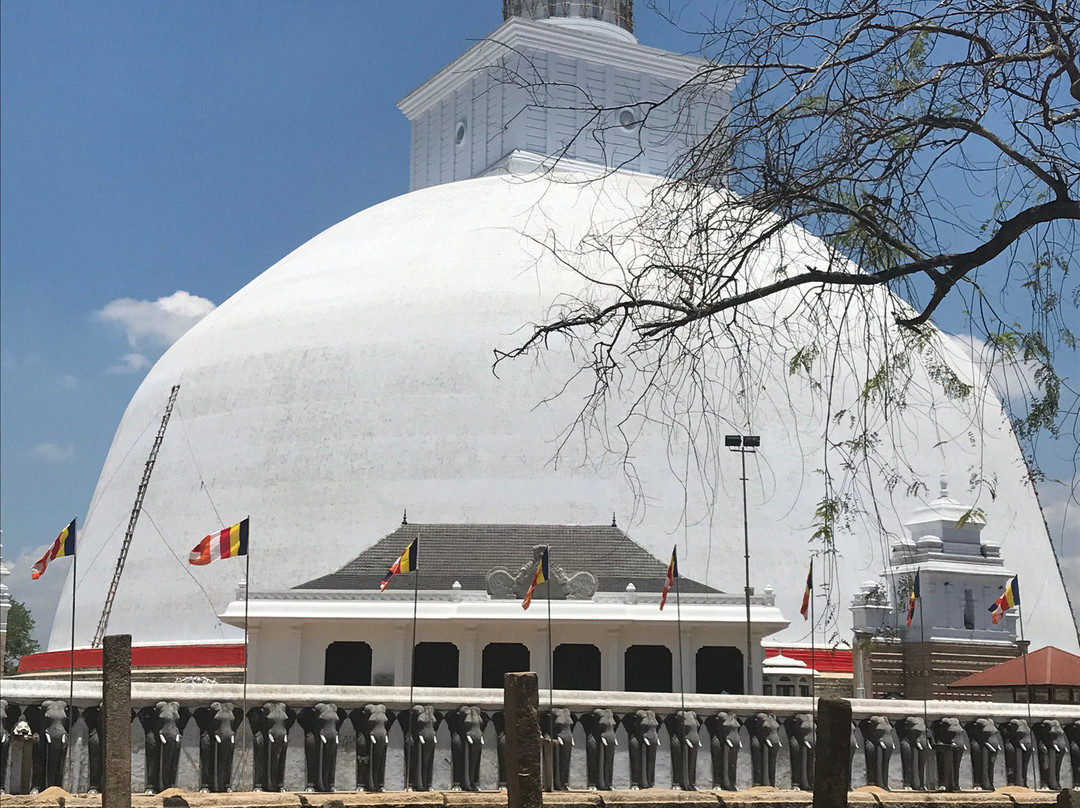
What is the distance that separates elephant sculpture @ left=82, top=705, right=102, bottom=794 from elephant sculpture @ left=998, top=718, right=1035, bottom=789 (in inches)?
359

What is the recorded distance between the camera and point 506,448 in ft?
117

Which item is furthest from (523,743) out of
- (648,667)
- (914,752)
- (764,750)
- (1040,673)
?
(648,667)

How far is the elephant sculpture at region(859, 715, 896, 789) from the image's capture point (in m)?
13.9

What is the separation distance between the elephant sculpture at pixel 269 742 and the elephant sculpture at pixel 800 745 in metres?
5.05

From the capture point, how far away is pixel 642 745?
1348cm

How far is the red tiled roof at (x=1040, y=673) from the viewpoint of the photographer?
25.0 meters

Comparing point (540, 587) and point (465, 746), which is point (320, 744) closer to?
point (465, 746)

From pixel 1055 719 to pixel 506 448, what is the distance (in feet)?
72.4

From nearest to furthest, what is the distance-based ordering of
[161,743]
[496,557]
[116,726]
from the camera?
[116,726] < [161,743] < [496,557]

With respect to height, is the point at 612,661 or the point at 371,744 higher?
the point at 371,744

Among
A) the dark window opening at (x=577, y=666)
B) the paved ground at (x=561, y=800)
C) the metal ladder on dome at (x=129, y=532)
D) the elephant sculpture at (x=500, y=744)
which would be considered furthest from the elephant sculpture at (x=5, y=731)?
the metal ladder on dome at (x=129, y=532)

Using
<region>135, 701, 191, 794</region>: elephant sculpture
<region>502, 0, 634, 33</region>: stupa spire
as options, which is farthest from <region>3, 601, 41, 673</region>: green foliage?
<region>135, 701, 191, 794</region>: elephant sculpture

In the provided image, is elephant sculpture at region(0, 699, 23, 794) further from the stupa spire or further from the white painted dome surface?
the stupa spire

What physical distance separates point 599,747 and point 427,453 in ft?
75.8
